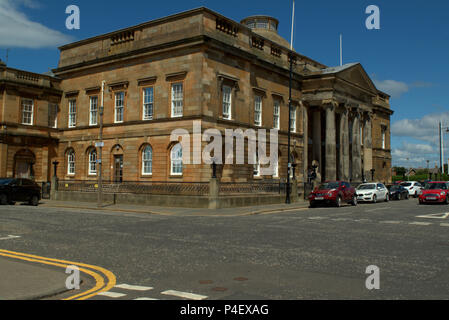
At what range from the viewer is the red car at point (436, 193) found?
29609 mm

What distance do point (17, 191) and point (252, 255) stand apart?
22156 mm

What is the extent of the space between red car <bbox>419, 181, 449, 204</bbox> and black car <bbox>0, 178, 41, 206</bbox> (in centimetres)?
2712

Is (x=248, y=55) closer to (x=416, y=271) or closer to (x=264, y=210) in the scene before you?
(x=264, y=210)

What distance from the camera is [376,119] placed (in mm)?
61219

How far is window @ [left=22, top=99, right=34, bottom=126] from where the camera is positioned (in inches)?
1487

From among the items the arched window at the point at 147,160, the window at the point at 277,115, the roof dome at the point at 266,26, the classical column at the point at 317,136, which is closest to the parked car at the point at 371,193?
the classical column at the point at 317,136

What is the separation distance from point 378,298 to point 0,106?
37.8 meters

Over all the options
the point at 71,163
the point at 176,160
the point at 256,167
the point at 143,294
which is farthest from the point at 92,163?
the point at 143,294

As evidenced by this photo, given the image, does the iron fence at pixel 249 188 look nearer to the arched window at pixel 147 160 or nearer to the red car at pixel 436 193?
the arched window at pixel 147 160

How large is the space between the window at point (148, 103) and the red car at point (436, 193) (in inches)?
834

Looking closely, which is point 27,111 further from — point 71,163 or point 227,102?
point 227,102

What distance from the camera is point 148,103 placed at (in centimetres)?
3278
